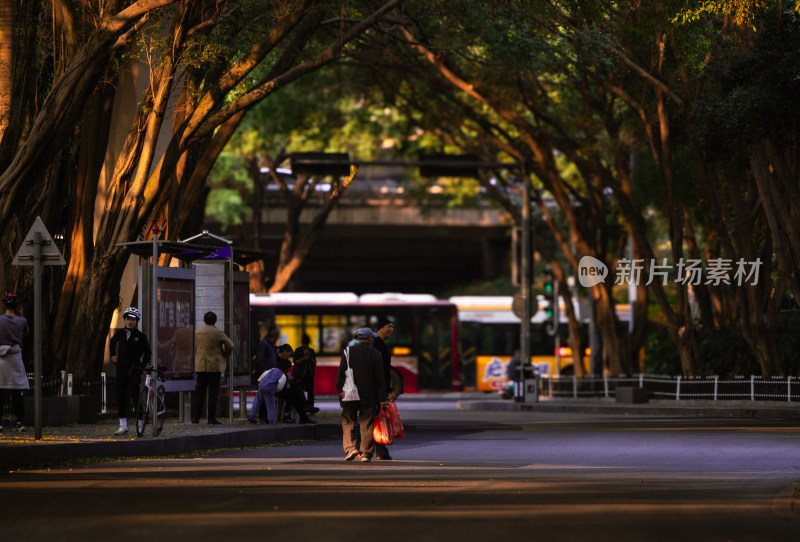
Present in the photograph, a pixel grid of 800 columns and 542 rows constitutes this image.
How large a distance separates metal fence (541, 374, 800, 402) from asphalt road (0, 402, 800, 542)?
1147 cm

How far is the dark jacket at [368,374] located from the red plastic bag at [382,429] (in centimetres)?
24

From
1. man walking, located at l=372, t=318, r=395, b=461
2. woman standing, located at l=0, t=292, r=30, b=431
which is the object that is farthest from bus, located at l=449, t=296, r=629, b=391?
woman standing, located at l=0, t=292, r=30, b=431

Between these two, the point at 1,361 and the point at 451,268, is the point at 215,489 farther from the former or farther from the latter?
the point at 451,268

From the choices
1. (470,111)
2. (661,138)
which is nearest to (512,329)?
(470,111)

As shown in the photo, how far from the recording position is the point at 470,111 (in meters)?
33.2

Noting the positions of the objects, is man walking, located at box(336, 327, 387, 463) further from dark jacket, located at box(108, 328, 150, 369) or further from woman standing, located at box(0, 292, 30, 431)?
woman standing, located at box(0, 292, 30, 431)

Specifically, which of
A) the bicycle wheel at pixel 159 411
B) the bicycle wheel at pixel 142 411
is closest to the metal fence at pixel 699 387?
the bicycle wheel at pixel 159 411

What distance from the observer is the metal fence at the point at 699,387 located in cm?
2972

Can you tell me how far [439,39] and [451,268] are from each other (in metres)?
47.8

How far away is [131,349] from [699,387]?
17.1m

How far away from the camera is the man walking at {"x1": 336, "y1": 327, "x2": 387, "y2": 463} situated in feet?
51.7

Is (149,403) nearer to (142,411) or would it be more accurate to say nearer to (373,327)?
(142,411)

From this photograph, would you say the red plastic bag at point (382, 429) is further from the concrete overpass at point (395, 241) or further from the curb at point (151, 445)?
the concrete overpass at point (395, 241)

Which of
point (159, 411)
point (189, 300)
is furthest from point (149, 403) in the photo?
point (189, 300)
